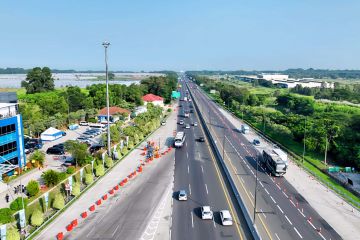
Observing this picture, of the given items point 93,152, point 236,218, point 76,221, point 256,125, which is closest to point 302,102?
point 256,125

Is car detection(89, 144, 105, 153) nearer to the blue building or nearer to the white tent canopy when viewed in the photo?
the blue building

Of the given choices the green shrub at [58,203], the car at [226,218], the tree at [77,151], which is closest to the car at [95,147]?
the tree at [77,151]

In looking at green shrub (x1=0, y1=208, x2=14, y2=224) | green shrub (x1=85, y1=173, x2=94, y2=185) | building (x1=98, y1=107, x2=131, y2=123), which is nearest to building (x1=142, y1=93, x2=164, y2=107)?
building (x1=98, y1=107, x2=131, y2=123)

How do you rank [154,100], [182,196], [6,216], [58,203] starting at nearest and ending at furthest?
[6,216]
[58,203]
[182,196]
[154,100]

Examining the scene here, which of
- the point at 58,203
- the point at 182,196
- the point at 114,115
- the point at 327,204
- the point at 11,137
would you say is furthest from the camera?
the point at 114,115

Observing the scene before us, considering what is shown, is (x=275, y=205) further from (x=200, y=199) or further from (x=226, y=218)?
(x=200, y=199)

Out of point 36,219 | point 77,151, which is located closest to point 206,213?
point 36,219
